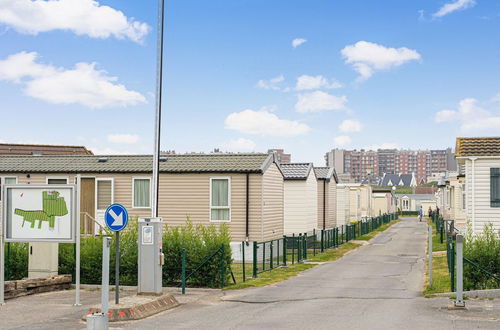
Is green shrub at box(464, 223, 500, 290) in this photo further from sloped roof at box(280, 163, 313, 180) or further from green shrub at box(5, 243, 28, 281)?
sloped roof at box(280, 163, 313, 180)

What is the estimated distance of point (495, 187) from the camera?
968 inches

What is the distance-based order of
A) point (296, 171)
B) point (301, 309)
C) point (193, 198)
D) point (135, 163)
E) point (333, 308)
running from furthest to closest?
1. point (296, 171)
2. point (135, 163)
3. point (193, 198)
4. point (333, 308)
5. point (301, 309)

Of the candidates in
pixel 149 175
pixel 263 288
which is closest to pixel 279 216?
pixel 149 175

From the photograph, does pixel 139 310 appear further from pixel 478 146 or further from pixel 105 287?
pixel 478 146

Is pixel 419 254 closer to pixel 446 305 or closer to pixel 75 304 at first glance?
pixel 446 305

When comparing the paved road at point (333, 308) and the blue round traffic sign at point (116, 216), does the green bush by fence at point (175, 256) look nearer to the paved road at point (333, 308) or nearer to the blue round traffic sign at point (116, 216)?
the paved road at point (333, 308)

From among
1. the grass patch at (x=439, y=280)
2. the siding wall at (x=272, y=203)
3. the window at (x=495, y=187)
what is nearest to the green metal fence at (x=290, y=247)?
the siding wall at (x=272, y=203)

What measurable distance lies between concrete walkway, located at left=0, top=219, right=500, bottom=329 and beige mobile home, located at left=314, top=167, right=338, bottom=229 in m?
20.6

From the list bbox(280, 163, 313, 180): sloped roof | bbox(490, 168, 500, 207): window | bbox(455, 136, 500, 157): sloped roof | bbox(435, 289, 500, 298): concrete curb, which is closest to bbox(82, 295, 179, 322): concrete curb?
bbox(435, 289, 500, 298): concrete curb

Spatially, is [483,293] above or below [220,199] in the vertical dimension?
below

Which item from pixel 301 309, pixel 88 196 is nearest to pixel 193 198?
pixel 88 196

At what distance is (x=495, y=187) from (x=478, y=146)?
5.48ft

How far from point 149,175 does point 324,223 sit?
55.8 feet

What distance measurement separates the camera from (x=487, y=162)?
2456 centimetres
